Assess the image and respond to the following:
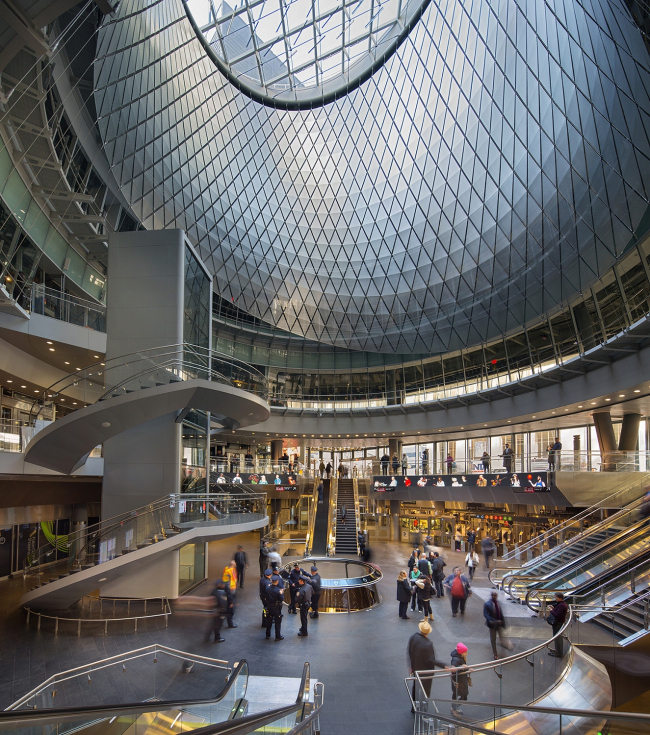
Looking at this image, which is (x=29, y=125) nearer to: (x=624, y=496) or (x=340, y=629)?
(x=340, y=629)

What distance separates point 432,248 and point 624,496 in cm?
2686

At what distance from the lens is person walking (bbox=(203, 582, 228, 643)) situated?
551 inches

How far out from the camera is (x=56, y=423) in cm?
1512

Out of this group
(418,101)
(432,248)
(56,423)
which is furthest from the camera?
(432,248)

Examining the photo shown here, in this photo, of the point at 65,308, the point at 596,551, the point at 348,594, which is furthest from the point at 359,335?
the point at 596,551

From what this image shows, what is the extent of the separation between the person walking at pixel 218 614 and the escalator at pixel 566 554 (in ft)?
33.2

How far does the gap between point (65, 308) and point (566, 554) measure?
2374cm

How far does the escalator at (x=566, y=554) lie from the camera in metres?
18.0

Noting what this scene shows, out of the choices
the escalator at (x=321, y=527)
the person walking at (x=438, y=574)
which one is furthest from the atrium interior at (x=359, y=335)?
the person walking at (x=438, y=574)

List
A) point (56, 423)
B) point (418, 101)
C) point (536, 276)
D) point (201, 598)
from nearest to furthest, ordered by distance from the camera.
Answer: point (56, 423), point (201, 598), point (536, 276), point (418, 101)

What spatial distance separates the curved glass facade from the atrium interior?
0.24 m

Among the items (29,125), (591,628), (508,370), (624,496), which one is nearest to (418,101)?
(508,370)

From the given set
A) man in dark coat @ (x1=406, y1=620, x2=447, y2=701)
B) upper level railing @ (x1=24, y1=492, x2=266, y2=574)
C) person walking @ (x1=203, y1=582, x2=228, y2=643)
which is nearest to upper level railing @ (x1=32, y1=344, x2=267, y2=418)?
upper level railing @ (x1=24, y1=492, x2=266, y2=574)

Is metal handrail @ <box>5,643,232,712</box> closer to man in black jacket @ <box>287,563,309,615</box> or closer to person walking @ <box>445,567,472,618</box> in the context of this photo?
man in black jacket @ <box>287,563,309,615</box>
